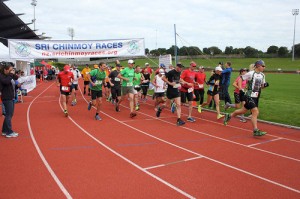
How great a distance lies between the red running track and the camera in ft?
14.6

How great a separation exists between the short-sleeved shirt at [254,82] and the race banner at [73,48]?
8.95 m

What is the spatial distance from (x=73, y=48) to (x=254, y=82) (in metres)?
10.7

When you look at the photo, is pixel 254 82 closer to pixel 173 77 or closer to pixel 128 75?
pixel 173 77

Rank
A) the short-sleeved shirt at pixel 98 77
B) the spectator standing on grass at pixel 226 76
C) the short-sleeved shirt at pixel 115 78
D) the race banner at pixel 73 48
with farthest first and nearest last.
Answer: the race banner at pixel 73 48 → the short-sleeved shirt at pixel 115 78 → the spectator standing on grass at pixel 226 76 → the short-sleeved shirt at pixel 98 77

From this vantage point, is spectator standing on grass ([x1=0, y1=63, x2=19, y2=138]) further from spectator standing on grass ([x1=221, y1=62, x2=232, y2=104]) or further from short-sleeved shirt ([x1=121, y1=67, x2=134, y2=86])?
spectator standing on grass ([x1=221, y1=62, x2=232, y2=104])

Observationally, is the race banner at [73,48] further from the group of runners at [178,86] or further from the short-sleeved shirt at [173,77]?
the short-sleeved shirt at [173,77]

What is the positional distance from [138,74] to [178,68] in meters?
4.29

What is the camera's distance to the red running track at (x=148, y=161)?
4.44m

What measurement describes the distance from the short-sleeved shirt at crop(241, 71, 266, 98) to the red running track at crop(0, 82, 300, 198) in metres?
1.25

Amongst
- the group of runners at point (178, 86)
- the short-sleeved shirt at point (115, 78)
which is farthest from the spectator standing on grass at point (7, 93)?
the short-sleeved shirt at point (115, 78)

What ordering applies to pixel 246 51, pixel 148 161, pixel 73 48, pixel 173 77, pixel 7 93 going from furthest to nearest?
1. pixel 246 51
2. pixel 73 48
3. pixel 173 77
4. pixel 7 93
5. pixel 148 161

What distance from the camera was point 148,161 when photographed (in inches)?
226

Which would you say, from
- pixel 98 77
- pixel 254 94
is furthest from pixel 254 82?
pixel 98 77

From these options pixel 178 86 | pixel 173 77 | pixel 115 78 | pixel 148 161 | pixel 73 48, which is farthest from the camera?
pixel 73 48
